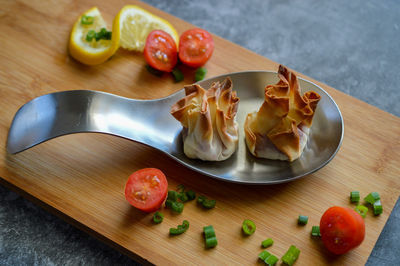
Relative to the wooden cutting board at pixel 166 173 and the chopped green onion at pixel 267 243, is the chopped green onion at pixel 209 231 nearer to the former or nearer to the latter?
the wooden cutting board at pixel 166 173

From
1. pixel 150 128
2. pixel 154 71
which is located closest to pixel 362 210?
pixel 150 128

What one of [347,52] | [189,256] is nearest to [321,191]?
[189,256]

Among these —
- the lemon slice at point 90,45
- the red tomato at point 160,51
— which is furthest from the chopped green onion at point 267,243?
the lemon slice at point 90,45

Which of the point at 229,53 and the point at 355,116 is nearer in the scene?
the point at 355,116

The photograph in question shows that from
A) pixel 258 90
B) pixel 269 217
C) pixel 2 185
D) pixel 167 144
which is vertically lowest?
pixel 2 185

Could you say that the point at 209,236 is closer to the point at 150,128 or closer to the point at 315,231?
the point at 315,231

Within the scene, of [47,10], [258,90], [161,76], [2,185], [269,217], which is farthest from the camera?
[47,10]

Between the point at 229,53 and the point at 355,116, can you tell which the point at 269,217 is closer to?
the point at 355,116
